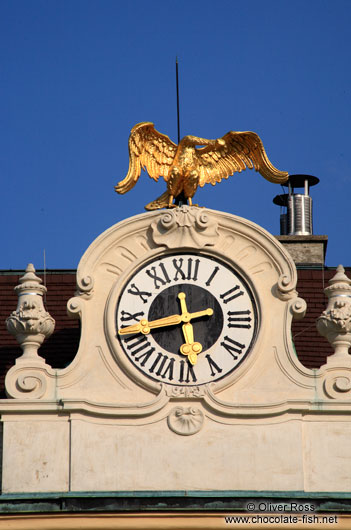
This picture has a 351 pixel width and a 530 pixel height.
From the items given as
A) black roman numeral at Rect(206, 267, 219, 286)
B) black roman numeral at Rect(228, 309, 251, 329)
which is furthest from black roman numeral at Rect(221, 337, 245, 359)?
black roman numeral at Rect(206, 267, 219, 286)

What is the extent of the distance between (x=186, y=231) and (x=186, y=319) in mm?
1265

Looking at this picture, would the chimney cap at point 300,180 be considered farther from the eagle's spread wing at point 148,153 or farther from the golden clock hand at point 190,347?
the golden clock hand at point 190,347

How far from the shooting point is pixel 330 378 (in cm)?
2223

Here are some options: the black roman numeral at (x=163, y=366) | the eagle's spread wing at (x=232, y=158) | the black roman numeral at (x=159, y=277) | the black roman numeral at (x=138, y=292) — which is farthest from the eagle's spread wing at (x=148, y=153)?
the black roman numeral at (x=163, y=366)

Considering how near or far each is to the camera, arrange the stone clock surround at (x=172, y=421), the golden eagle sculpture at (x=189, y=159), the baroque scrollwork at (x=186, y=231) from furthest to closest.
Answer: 1. the golden eagle sculpture at (x=189, y=159)
2. the baroque scrollwork at (x=186, y=231)
3. the stone clock surround at (x=172, y=421)

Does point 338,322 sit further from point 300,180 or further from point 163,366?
point 300,180

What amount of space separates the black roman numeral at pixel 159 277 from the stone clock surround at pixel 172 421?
50cm

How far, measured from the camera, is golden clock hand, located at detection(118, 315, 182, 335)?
73.9 feet

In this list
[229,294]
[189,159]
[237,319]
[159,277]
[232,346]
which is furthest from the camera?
[189,159]

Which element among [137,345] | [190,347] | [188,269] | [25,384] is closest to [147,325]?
[137,345]

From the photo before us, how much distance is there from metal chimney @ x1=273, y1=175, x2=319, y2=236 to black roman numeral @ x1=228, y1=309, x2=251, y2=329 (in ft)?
21.6

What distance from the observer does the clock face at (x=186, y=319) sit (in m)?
22.4

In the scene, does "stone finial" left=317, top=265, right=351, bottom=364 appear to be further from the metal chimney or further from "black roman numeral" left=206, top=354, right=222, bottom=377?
the metal chimney

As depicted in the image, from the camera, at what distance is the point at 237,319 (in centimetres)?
2269
